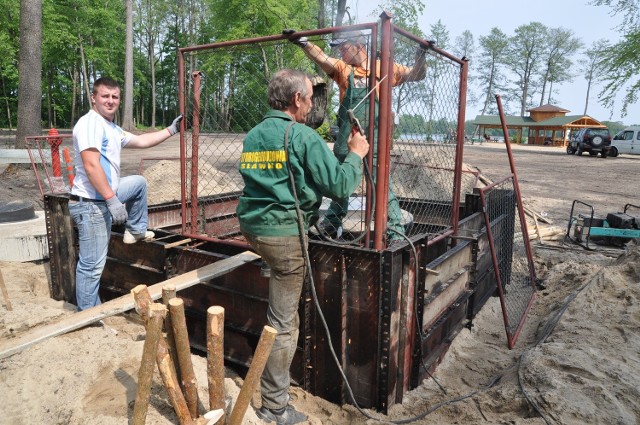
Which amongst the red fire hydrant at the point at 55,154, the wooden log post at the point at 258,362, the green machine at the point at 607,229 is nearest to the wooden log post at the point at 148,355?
the wooden log post at the point at 258,362

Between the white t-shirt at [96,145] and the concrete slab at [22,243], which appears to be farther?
the concrete slab at [22,243]

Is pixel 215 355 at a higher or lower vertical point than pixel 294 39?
lower

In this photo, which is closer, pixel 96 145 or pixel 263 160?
pixel 263 160

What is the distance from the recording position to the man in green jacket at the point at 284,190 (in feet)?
8.22

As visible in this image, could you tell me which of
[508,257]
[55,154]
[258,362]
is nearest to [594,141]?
[508,257]

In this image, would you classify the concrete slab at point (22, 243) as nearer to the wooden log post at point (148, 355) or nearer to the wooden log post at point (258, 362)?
the wooden log post at point (148, 355)

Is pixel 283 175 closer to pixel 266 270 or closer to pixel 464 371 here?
pixel 266 270

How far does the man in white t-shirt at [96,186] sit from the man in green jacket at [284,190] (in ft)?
4.39

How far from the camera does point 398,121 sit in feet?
12.0

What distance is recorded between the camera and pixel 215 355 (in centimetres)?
230

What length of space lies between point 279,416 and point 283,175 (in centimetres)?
143

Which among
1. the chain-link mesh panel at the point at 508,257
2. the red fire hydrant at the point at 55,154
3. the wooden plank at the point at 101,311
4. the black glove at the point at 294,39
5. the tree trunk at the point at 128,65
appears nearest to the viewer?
the wooden plank at the point at 101,311

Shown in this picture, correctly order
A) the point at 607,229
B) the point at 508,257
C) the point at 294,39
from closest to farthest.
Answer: the point at 294,39 → the point at 508,257 → the point at 607,229

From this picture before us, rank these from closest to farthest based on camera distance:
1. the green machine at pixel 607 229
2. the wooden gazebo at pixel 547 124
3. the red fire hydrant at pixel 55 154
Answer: the red fire hydrant at pixel 55 154
the green machine at pixel 607 229
the wooden gazebo at pixel 547 124
